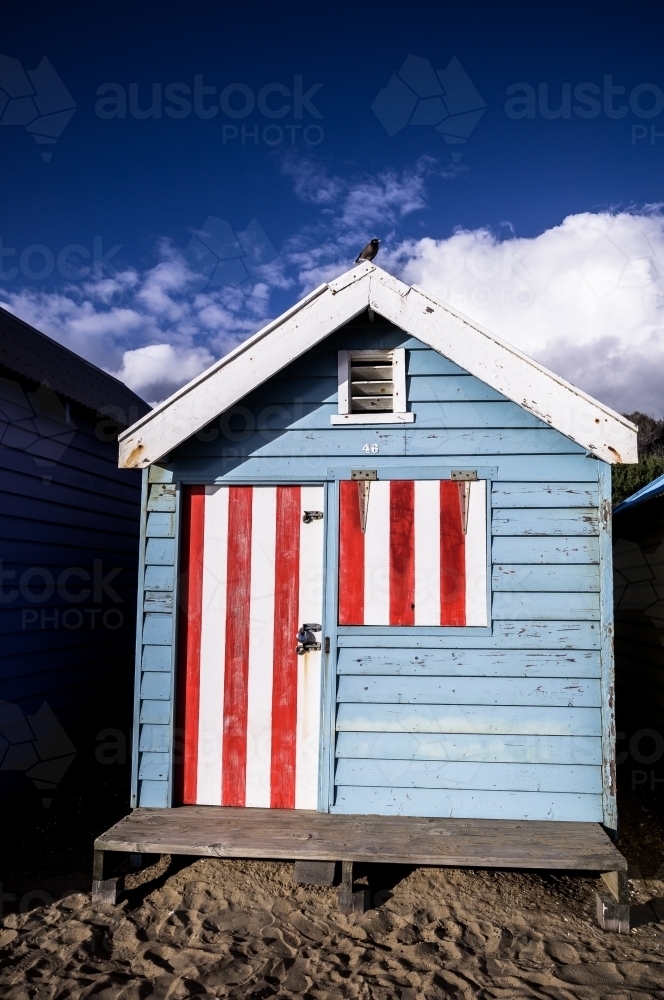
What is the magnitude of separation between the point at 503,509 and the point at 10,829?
15.6 ft

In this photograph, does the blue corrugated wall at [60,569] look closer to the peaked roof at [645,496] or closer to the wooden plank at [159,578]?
the wooden plank at [159,578]

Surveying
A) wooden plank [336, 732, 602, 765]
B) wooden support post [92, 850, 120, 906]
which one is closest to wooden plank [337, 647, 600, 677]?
wooden plank [336, 732, 602, 765]

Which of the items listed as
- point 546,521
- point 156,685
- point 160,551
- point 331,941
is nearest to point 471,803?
point 331,941

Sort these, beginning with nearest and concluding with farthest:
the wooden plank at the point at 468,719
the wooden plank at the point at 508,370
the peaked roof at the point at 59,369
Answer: the wooden plank at the point at 508,370
the wooden plank at the point at 468,719
the peaked roof at the point at 59,369

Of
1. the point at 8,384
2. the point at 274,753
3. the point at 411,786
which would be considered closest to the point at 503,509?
the point at 411,786

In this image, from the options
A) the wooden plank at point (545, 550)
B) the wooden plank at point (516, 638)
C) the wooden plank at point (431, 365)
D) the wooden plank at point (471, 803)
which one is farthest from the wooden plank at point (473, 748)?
the wooden plank at point (431, 365)

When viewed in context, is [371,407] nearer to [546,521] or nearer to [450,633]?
[546,521]

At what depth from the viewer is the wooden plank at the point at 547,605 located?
446cm

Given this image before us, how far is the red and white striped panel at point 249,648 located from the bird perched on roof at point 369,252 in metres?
1.79

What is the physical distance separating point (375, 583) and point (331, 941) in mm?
2143

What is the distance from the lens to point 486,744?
174 inches

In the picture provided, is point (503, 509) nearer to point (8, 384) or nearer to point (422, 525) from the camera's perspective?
point (422, 525)

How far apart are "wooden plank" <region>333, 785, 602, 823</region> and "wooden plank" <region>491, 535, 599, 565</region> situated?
61.6 inches

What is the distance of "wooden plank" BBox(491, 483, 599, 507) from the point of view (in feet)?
14.8
